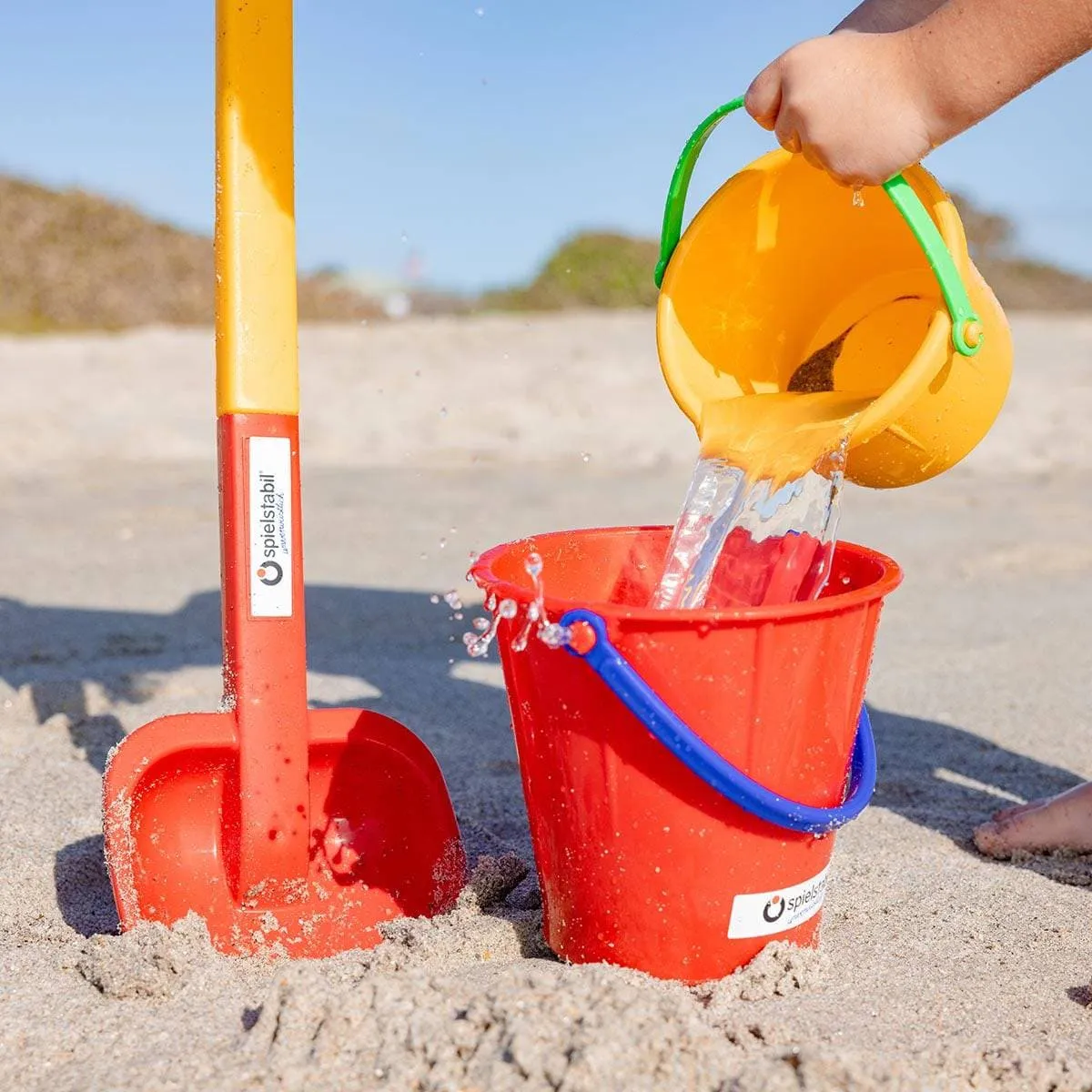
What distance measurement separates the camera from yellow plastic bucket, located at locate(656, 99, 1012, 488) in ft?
4.95

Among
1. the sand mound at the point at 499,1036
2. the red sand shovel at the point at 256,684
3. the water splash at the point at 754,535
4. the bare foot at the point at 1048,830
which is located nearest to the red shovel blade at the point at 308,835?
the red sand shovel at the point at 256,684

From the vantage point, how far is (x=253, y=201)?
1487mm

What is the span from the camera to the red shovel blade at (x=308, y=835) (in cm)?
147

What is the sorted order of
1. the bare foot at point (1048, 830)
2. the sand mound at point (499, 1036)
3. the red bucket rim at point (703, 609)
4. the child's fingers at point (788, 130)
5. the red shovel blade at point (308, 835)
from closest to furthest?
the sand mound at point (499, 1036) → the red bucket rim at point (703, 609) → the child's fingers at point (788, 130) → the red shovel blade at point (308, 835) → the bare foot at point (1048, 830)

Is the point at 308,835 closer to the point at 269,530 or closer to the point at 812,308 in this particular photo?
the point at 269,530

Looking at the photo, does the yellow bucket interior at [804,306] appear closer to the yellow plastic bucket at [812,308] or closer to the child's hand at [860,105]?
the yellow plastic bucket at [812,308]

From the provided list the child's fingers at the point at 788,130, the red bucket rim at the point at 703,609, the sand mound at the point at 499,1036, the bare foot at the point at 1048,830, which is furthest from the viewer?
the bare foot at the point at 1048,830

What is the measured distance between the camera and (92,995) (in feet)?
4.32

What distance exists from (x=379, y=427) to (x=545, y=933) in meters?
5.03

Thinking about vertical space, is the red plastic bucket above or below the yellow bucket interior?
below

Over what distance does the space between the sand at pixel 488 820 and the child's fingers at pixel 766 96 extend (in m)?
0.90

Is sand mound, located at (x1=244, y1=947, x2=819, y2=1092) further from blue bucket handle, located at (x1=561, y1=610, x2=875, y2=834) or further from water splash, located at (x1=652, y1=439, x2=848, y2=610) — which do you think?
water splash, located at (x1=652, y1=439, x2=848, y2=610)

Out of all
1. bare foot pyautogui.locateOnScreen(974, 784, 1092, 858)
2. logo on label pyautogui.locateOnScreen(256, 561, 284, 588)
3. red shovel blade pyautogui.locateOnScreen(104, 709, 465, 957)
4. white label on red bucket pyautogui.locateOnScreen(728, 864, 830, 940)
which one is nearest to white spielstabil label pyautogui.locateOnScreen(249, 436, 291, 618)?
logo on label pyautogui.locateOnScreen(256, 561, 284, 588)

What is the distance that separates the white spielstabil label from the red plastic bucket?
275mm
